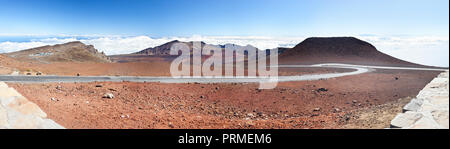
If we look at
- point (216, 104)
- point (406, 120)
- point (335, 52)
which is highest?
point (335, 52)

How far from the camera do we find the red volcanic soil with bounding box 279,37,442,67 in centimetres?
4303

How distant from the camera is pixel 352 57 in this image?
4456cm

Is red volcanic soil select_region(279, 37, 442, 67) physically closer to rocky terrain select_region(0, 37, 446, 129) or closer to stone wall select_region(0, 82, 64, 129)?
rocky terrain select_region(0, 37, 446, 129)

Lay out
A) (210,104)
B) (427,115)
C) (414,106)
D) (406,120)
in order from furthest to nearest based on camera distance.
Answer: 1. (210,104)
2. (414,106)
3. (406,120)
4. (427,115)

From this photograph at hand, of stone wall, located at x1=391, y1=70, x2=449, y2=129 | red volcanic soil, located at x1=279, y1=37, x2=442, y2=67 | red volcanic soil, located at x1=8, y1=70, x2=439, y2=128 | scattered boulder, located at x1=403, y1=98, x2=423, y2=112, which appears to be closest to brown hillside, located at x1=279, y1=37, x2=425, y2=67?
red volcanic soil, located at x1=279, y1=37, x2=442, y2=67

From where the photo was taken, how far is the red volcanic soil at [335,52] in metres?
43.0

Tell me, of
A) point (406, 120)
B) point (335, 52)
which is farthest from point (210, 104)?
point (335, 52)

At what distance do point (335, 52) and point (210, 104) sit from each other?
43.9 metres

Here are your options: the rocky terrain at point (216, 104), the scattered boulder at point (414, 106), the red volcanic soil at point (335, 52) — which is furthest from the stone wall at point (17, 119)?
the red volcanic soil at point (335, 52)

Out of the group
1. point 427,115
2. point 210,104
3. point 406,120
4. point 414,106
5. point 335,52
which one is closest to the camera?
point 427,115

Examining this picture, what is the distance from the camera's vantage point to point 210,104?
12.3m

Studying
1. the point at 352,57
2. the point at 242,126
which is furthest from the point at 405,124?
the point at 352,57

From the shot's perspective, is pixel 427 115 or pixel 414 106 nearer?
pixel 427 115

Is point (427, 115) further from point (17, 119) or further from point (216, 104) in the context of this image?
point (216, 104)
